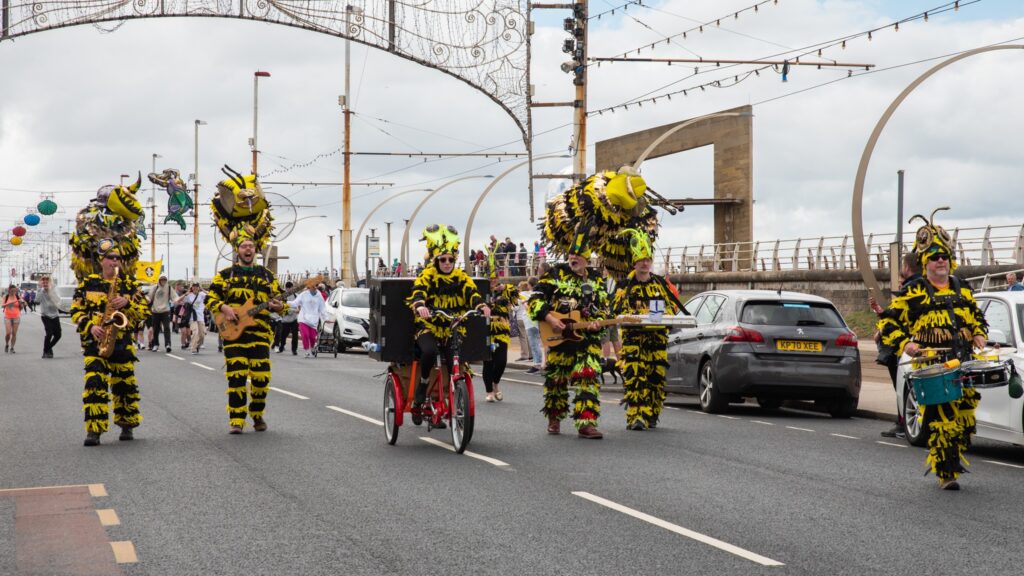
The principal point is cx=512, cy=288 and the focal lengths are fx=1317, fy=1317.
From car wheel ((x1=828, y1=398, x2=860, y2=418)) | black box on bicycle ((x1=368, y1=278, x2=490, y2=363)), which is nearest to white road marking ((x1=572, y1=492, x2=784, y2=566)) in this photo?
black box on bicycle ((x1=368, y1=278, x2=490, y2=363))

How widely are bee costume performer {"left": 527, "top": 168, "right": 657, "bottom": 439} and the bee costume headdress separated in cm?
287

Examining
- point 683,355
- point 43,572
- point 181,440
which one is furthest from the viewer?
point 683,355

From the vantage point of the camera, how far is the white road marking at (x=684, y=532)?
7.14 meters

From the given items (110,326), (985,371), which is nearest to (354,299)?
(110,326)

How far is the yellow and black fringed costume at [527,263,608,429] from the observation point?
42.2 feet

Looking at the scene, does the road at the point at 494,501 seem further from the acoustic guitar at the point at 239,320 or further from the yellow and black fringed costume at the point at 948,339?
the acoustic guitar at the point at 239,320

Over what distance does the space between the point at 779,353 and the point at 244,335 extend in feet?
21.5

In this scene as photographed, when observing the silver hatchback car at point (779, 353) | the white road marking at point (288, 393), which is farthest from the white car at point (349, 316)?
the silver hatchback car at point (779, 353)

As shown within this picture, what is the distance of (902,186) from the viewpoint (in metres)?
21.4

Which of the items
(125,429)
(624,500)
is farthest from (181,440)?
(624,500)

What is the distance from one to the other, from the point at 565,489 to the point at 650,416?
14.9 ft

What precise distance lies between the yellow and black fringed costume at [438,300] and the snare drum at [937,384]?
13.1 ft

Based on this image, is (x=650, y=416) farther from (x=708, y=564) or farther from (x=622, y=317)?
(x=708, y=564)

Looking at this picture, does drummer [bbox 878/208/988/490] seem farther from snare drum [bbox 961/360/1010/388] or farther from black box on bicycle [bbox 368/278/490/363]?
black box on bicycle [bbox 368/278/490/363]
